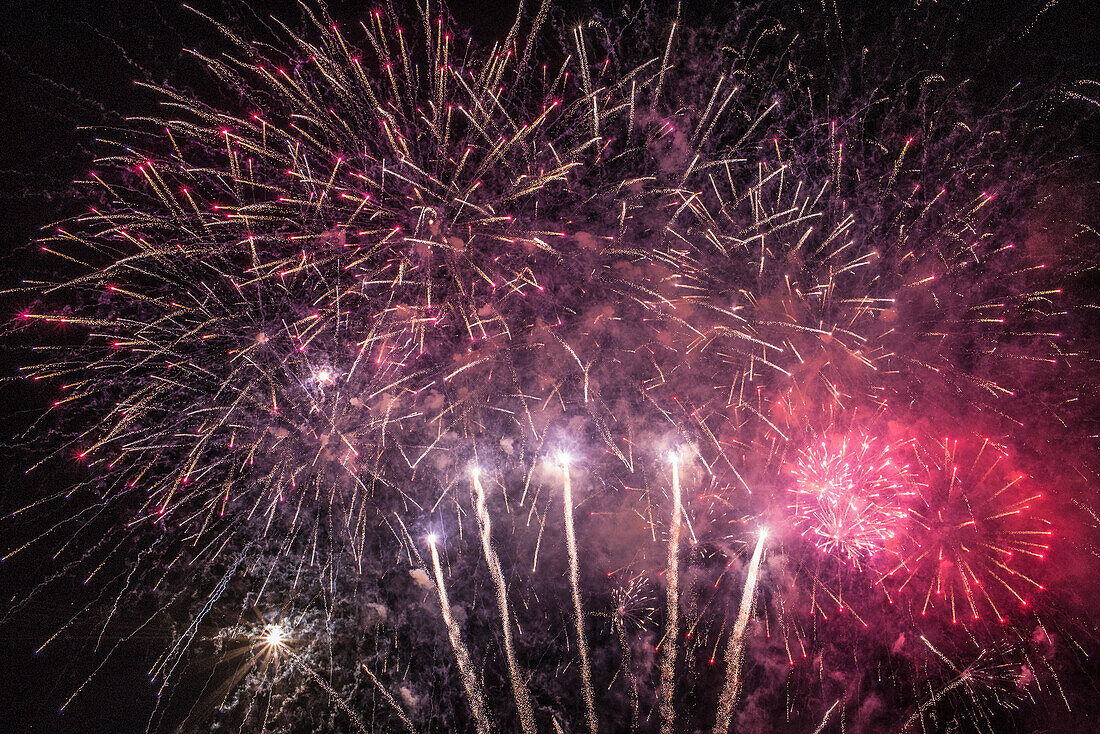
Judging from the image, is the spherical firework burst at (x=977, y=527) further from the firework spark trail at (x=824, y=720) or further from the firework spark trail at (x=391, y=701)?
the firework spark trail at (x=391, y=701)

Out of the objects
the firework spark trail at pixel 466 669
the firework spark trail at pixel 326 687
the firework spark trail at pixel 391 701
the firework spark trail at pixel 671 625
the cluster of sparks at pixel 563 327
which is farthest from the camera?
the firework spark trail at pixel 326 687

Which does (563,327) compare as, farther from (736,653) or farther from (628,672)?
(736,653)

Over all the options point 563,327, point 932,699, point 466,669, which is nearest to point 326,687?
point 466,669

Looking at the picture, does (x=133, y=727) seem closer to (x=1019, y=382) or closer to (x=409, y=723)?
(x=409, y=723)

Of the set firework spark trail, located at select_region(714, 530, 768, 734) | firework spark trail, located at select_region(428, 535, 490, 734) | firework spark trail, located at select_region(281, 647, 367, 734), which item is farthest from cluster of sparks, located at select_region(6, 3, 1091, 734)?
firework spark trail, located at select_region(281, 647, 367, 734)

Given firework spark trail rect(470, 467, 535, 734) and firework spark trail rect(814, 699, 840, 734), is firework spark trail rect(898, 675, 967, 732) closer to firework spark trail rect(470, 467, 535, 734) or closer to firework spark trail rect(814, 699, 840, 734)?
firework spark trail rect(814, 699, 840, 734)

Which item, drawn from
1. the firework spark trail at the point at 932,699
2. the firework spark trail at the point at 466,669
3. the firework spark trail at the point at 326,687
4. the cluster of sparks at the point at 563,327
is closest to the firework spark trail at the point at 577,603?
the cluster of sparks at the point at 563,327

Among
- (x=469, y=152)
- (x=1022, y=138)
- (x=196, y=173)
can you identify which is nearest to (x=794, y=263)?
(x=1022, y=138)
